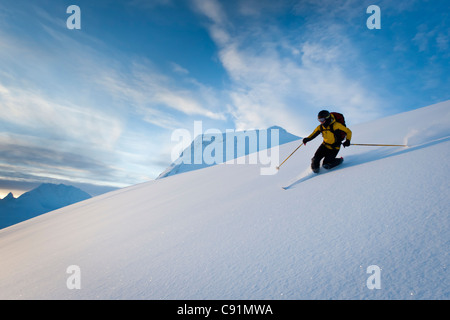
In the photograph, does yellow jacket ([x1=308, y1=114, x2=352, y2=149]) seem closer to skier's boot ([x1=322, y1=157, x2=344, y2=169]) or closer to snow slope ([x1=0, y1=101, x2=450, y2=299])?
skier's boot ([x1=322, y1=157, x2=344, y2=169])

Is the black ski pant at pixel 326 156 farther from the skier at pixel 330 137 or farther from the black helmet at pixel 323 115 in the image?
the black helmet at pixel 323 115

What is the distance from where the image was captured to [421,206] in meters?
1.84

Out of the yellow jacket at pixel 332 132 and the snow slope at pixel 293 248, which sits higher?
the yellow jacket at pixel 332 132

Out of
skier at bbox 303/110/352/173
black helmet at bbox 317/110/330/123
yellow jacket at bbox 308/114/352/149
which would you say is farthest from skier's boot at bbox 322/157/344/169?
black helmet at bbox 317/110/330/123

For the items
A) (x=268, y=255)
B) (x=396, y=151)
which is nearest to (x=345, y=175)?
(x=396, y=151)

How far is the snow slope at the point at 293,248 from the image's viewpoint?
1.32 m

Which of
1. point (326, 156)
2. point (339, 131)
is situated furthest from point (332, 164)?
point (339, 131)

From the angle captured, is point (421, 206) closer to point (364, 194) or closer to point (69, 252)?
point (364, 194)

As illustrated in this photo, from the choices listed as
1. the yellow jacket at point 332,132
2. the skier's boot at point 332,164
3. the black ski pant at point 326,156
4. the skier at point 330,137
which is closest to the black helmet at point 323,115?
the skier at point 330,137

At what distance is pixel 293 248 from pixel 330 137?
299cm

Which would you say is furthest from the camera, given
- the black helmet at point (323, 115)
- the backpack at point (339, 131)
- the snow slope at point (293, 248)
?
the backpack at point (339, 131)

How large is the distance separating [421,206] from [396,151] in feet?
8.31

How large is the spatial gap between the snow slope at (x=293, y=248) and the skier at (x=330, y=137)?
575mm
